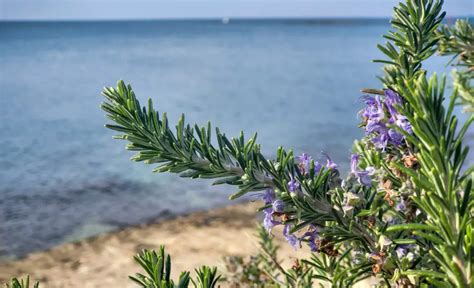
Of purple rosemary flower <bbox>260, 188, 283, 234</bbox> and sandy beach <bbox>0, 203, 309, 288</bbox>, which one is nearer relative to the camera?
purple rosemary flower <bbox>260, 188, 283, 234</bbox>

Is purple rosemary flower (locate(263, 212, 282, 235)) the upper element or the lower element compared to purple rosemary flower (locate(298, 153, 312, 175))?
lower

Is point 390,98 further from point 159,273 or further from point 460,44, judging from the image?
point 460,44

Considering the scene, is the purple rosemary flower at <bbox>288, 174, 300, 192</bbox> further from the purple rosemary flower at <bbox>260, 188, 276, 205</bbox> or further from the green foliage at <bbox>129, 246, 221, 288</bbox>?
the green foliage at <bbox>129, 246, 221, 288</bbox>

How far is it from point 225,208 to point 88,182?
2177mm

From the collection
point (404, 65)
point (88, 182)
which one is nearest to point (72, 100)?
Answer: point (88, 182)

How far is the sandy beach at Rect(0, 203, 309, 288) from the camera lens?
4562mm

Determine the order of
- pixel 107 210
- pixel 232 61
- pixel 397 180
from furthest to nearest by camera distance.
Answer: pixel 232 61, pixel 107 210, pixel 397 180

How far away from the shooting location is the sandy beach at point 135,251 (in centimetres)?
456

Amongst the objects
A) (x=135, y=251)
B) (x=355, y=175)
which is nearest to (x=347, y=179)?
(x=355, y=175)

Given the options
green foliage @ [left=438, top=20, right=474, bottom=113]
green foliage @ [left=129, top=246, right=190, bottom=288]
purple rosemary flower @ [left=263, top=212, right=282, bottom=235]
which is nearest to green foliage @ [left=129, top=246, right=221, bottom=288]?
green foliage @ [left=129, top=246, right=190, bottom=288]

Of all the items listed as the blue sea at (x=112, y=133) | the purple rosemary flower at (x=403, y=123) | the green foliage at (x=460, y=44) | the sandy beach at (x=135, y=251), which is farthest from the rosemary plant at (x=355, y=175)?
the sandy beach at (x=135, y=251)

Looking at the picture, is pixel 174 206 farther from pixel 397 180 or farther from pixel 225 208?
pixel 397 180

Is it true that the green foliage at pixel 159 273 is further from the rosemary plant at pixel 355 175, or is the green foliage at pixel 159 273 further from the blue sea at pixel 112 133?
the blue sea at pixel 112 133

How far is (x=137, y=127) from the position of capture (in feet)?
3.05
